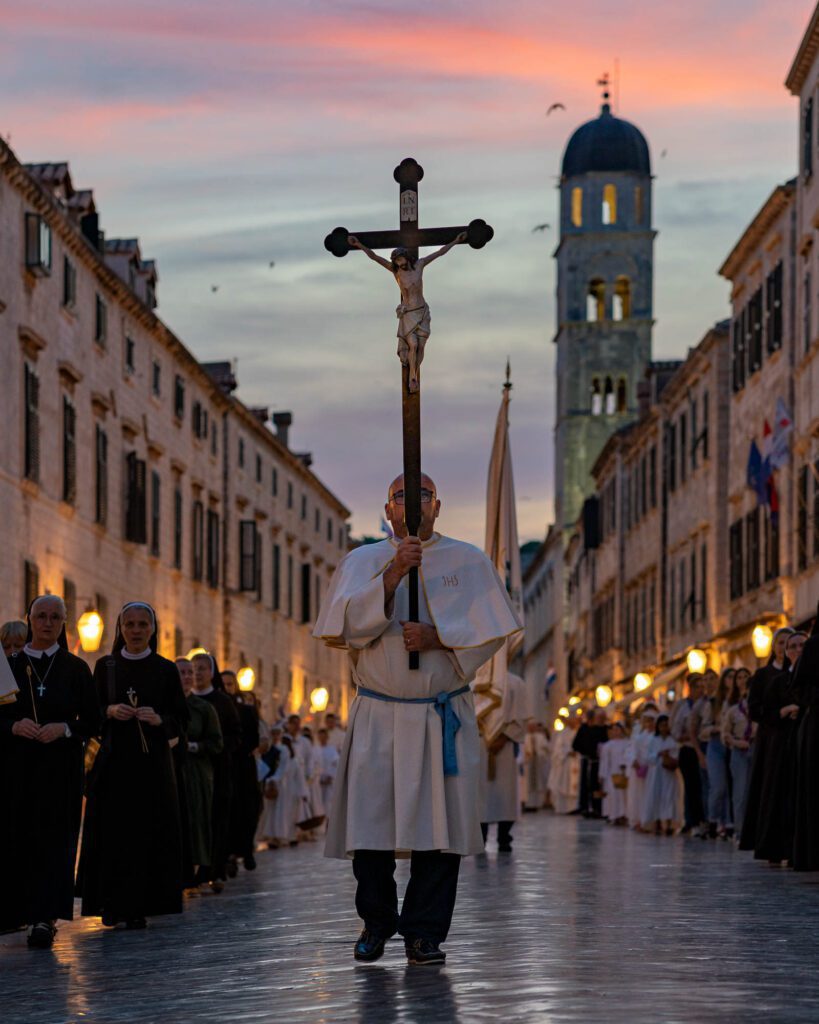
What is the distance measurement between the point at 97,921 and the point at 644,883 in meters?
4.29

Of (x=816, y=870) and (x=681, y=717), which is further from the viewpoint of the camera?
(x=681, y=717)

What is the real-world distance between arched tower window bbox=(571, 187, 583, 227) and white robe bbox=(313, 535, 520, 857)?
86.5 metres

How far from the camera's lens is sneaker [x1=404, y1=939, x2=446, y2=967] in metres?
9.44

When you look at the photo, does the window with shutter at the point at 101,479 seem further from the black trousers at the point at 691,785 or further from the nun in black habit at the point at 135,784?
the nun in black habit at the point at 135,784

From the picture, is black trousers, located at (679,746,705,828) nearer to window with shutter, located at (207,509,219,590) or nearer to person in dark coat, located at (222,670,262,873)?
person in dark coat, located at (222,670,262,873)

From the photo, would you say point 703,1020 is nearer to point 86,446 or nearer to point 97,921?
point 97,921

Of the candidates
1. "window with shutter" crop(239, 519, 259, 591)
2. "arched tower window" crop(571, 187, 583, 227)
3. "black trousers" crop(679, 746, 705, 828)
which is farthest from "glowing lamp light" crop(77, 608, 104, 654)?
"arched tower window" crop(571, 187, 583, 227)

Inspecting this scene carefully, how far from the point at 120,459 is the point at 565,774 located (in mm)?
10573

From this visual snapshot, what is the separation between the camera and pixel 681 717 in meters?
27.9

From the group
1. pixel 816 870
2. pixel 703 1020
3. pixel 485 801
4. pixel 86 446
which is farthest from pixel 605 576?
pixel 703 1020

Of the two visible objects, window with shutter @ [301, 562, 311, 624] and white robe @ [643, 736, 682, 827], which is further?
window with shutter @ [301, 562, 311, 624]

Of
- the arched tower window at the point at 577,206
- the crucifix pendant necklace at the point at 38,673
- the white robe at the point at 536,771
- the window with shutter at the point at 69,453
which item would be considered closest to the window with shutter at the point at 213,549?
the white robe at the point at 536,771

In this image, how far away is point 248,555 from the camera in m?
57.6

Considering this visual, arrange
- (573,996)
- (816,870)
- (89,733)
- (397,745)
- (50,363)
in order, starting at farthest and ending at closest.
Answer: (50,363), (816,870), (89,733), (397,745), (573,996)
